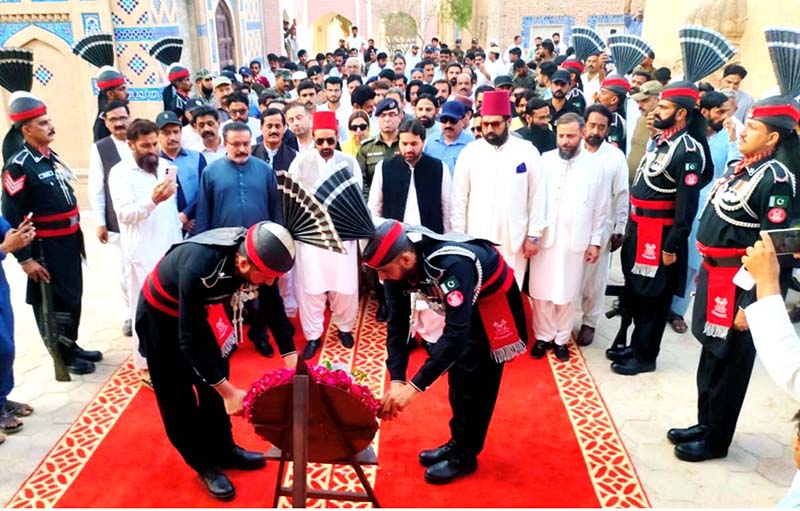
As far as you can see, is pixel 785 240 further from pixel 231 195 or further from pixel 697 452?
pixel 231 195

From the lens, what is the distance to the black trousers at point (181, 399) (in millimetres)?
2904

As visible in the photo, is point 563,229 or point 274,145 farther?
point 274,145

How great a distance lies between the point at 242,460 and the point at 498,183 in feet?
8.00

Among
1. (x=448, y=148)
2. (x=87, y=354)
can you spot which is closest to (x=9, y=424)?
(x=87, y=354)

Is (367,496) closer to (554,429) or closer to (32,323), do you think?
(554,429)

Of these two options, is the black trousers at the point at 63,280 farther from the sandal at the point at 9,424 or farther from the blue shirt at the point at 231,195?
the blue shirt at the point at 231,195

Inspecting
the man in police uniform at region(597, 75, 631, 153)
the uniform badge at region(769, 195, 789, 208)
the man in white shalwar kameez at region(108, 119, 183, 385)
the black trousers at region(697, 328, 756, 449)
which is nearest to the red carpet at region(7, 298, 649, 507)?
the black trousers at region(697, 328, 756, 449)

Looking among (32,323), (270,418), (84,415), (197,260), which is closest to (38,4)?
(32,323)

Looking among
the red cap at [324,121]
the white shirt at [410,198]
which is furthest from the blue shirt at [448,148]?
the red cap at [324,121]

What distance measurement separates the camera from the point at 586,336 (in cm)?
476

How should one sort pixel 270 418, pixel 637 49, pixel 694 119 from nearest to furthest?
pixel 270 418
pixel 694 119
pixel 637 49

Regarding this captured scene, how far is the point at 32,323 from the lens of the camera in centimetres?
504

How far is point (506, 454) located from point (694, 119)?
246 cm

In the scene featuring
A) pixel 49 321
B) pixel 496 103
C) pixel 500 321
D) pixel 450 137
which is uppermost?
pixel 496 103
